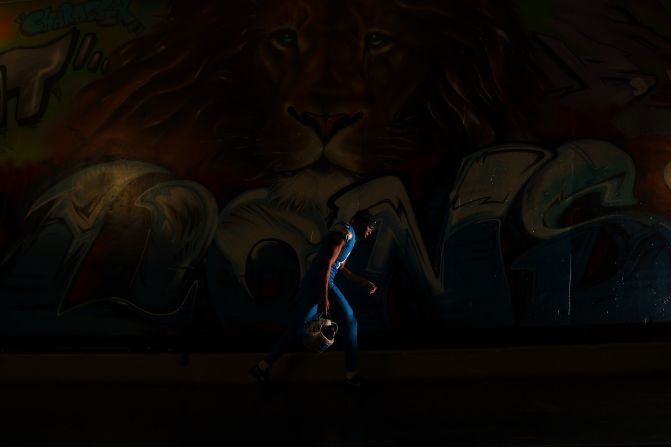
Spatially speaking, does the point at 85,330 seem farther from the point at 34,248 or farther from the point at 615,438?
the point at 615,438

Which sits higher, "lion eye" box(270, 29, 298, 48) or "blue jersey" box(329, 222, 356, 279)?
"lion eye" box(270, 29, 298, 48)

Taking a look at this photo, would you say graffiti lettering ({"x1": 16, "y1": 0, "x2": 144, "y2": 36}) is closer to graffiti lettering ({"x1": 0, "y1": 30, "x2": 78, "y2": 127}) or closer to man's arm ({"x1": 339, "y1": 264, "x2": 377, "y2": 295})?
graffiti lettering ({"x1": 0, "y1": 30, "x2": 78, "y2": 127})

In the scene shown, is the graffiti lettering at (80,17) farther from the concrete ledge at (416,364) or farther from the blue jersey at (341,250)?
the concrete ledge at (416,364)

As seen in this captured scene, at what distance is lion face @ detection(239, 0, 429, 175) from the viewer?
795 cm

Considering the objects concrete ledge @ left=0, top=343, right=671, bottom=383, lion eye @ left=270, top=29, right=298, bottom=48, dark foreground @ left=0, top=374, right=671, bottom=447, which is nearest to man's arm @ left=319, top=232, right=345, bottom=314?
dark foreground @ left=0, top=374, right=671, bottom=447

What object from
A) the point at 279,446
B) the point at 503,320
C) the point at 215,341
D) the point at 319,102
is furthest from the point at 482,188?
the point at 279,446

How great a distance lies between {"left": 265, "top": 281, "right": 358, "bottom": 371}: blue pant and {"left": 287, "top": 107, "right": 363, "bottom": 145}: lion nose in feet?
6.42

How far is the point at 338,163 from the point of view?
794 cm

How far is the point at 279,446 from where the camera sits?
4660 millimetres

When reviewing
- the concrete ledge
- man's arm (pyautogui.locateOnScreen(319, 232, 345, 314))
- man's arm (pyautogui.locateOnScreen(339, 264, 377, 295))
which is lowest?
the concrete ledge

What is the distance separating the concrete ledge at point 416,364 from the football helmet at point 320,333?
91 cm

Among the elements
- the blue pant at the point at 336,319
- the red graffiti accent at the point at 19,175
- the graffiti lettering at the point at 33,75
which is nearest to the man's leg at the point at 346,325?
the blue pant at the point at 336,319

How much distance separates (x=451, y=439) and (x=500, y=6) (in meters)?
5.09

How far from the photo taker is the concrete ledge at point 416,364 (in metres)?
7.30
